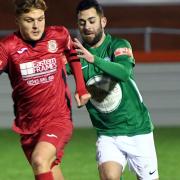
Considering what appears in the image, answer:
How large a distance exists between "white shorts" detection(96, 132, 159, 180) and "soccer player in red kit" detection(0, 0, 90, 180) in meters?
0.37

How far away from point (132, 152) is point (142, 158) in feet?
0.35

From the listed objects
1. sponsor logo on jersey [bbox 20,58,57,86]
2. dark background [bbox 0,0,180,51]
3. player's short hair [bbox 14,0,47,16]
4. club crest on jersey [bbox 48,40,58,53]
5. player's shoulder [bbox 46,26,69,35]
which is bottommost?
dark background [bbox 0,0,180,51]

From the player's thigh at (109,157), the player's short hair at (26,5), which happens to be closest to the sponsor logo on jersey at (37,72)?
the player's short hair at (26,5)

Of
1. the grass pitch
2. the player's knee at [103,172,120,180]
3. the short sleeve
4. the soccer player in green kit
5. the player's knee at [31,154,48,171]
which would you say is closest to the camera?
the player's knee at [31,154,48,171]

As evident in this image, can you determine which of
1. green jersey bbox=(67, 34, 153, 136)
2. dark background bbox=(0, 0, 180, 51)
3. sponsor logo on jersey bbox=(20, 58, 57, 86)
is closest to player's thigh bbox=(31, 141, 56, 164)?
sponsor logo on jersey bbox=(20, 58, 57, 86)

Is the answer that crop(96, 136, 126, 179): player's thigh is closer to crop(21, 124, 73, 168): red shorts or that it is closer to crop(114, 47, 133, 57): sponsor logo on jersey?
crop(21, 124, 73, 168): red shorts

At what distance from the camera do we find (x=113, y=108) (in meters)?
7.47

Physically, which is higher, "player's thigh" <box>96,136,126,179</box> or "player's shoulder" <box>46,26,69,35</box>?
"player's shoulder" <box>46,26,69,35</box>

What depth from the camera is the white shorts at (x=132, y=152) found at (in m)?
7.46

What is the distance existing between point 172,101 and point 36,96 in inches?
292

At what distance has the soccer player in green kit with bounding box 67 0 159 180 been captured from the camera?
7.41 m

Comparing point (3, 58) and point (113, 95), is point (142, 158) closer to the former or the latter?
point (113, 95)

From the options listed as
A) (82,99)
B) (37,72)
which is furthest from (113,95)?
(37,72)

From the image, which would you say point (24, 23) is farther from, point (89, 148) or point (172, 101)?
point (172, 101)
